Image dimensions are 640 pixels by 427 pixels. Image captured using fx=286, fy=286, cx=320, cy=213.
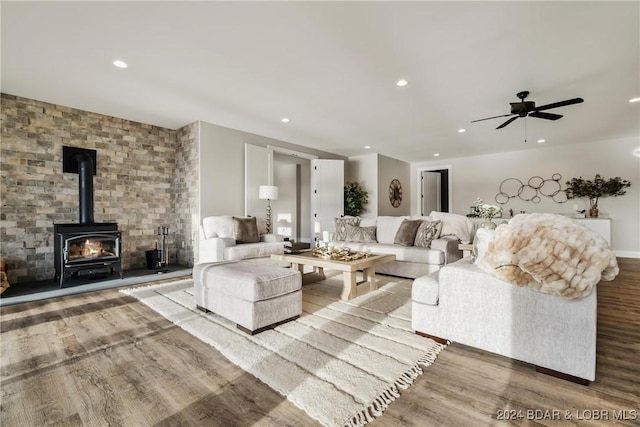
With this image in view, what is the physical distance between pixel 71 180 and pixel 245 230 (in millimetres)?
2633

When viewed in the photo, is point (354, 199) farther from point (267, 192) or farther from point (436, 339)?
point (436, 339)

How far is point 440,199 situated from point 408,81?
7.01 meters

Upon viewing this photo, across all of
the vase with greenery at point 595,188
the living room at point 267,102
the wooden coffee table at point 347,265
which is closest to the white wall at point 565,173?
the living room at point 267,102

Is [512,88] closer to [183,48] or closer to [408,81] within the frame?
[408,81]

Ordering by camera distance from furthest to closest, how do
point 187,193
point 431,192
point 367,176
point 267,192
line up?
point 431,192 → point 367,176 → point 267,192 → point 187,193

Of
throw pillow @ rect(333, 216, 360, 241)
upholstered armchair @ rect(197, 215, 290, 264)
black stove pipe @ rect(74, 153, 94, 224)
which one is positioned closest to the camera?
black stove pipe @ rect(74, 153, 94, 224)

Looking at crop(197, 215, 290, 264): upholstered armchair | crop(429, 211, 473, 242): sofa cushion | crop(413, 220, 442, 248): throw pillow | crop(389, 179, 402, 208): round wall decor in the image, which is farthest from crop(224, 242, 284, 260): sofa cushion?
crop(389, 179, 402, 208): round wall decor

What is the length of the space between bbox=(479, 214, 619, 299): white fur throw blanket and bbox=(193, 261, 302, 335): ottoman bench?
1530 mm

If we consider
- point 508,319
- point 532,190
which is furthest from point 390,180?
point 508,319

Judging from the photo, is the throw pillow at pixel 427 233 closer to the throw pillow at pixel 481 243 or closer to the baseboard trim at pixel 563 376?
the throw pillow at pixel 481 243

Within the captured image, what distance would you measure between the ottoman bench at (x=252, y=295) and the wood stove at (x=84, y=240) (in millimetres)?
2278

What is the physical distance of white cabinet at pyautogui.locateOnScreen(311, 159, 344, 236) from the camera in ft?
23.0

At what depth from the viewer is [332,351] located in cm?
194

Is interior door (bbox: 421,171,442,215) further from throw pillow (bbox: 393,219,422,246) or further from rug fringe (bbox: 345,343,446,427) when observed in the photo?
rug fringe (bbox: 345,343,446,427)
